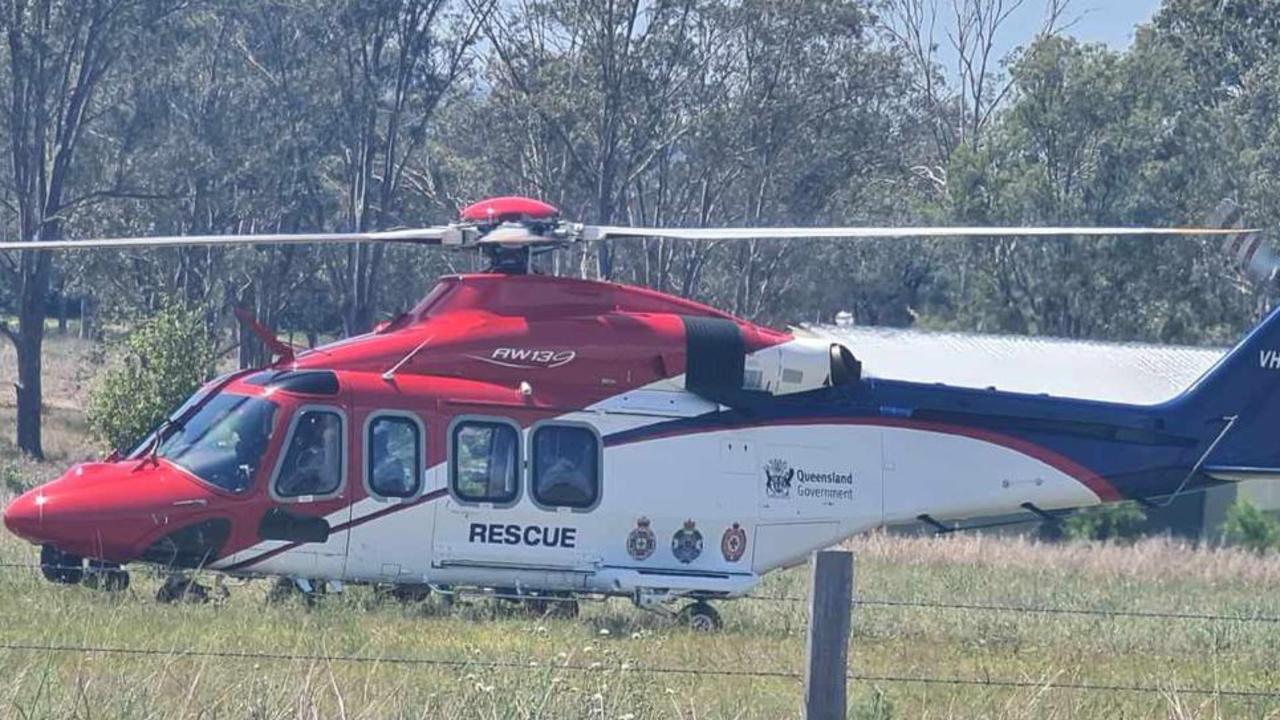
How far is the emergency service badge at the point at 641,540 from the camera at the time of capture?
40.8 ft

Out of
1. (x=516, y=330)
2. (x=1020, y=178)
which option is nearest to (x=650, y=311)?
(x=516, y=330)

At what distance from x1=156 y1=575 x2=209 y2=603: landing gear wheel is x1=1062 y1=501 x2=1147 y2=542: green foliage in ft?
66.8

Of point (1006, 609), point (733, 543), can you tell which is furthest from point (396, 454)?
point (1006, 609)

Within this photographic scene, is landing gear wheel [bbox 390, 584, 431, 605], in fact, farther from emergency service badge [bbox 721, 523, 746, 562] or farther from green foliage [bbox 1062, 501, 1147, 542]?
green foliage [bbox 1062, 501, 1147, 542]

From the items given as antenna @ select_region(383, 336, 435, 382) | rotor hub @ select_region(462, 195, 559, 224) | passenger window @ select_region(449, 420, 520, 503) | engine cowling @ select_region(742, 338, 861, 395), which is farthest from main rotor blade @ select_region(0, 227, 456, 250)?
engine cowling @ select_region(742, 338, 861, 395)

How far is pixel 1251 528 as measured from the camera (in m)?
29.9

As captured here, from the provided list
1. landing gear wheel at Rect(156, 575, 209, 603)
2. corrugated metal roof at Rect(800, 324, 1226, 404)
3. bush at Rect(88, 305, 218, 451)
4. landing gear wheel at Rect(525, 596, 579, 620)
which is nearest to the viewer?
landing gear wheel at Rect(156, 575, 209, 603)

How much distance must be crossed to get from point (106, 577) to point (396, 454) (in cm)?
191

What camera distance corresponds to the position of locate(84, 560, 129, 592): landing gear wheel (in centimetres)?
1144

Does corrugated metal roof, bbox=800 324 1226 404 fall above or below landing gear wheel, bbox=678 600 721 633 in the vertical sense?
above

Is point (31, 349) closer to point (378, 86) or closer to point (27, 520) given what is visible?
point (378, 86)

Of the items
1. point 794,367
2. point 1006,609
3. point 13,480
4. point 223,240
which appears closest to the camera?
point 1006,609

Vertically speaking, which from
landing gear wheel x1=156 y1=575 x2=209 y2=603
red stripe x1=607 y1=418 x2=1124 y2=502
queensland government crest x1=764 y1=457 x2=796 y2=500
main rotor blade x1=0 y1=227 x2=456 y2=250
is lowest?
landing gear wheel x1=156 y1=575 x2=209 y2=603

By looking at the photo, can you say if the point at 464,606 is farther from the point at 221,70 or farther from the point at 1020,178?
the point at 221,70
